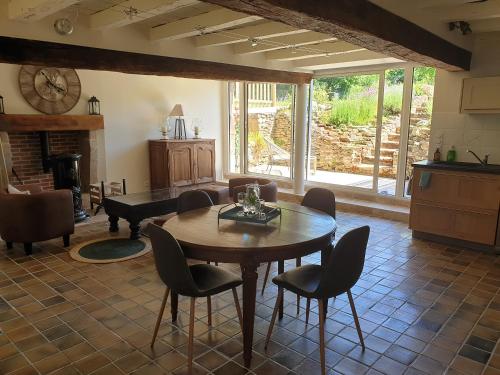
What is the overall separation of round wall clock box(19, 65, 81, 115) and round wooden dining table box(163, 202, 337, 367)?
412 cm

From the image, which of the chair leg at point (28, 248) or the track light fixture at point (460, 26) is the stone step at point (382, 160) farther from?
the chair leg at point (28, 248)

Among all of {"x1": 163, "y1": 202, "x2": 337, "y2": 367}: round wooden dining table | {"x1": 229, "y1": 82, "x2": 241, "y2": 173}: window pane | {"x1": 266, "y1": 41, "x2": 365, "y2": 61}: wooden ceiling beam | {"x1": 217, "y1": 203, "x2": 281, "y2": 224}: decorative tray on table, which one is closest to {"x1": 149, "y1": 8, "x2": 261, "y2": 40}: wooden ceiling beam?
{"x1": 266, "y1": 41, "x2": 365, "y2": 61}: wooden ceiling beam

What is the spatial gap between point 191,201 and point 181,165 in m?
3.95

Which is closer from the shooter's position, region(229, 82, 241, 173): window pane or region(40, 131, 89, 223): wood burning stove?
region(40, 131, 89, 223): wood burning stove

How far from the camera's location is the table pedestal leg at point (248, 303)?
2.24 metres

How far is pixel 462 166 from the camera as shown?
450 centimetres

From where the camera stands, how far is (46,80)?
5.68 meters

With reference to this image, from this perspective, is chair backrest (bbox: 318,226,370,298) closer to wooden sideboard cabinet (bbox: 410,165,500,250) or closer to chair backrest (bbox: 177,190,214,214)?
chair backrest (bbox: 177,190,214,214)

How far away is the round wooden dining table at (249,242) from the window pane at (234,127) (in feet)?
19.4

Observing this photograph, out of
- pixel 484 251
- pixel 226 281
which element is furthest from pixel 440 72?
pixel 226 281

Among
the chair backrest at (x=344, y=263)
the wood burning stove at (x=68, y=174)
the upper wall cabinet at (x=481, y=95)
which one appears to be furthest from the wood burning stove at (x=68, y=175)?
the upper wall cabinet at (x=481, y=95)

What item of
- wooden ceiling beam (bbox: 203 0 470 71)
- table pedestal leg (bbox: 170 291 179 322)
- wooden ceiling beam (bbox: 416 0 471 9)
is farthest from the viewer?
wooden ceiling beam (bbox: 416 0 471 9)

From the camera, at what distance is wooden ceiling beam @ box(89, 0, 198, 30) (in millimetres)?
3059

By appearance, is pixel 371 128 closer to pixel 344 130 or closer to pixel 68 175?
pixel 344 130
